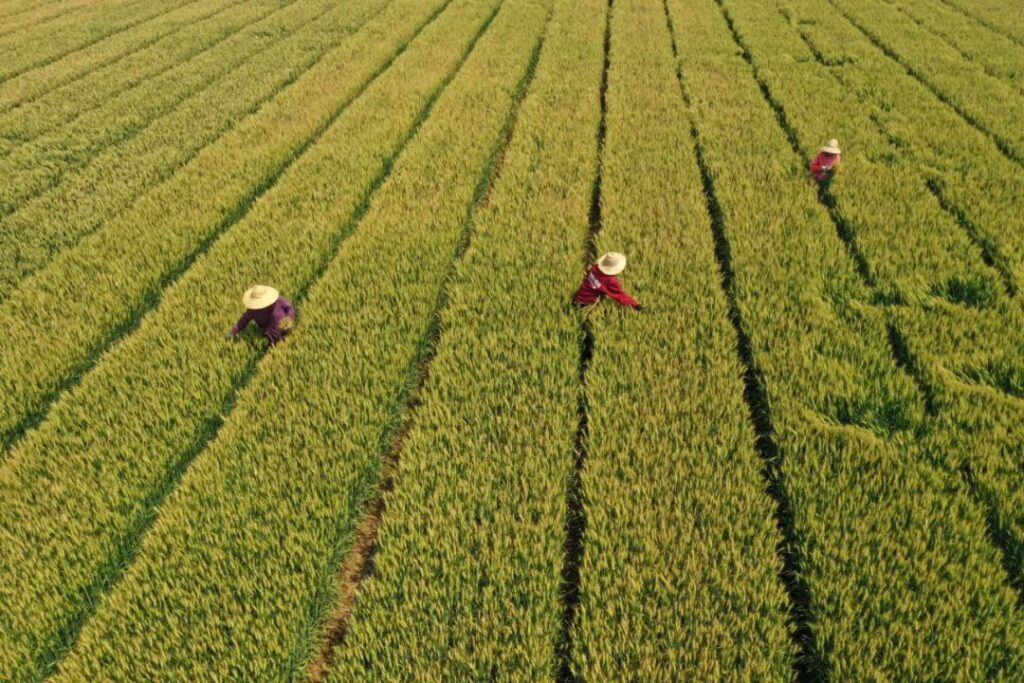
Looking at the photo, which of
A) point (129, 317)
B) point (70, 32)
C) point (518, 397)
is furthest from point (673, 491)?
point (70, 32)

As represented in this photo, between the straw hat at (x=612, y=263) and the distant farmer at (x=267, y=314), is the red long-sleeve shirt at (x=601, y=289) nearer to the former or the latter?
the straw hat at (x=612, y=263)

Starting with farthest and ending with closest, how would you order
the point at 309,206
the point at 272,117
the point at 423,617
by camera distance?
the point at 272,117 < the point at 309,206 < the point at 423,617

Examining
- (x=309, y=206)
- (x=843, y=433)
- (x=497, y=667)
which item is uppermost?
(x=309, y=206)

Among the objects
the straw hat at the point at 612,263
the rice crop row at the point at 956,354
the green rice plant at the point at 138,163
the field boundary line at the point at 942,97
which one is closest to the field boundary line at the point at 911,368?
the rice crop row at the point at 956,354

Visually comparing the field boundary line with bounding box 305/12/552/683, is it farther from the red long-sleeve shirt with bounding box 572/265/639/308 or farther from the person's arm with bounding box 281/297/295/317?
the red long-sleeve shirt with bounding box 572/265/639/308

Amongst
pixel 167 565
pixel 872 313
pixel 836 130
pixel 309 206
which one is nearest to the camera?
pixel 167 565

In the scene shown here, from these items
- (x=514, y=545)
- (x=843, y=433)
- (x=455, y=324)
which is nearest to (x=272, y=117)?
(x=455, y=324)

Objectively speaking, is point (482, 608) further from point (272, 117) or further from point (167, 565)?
point (272, 117)
